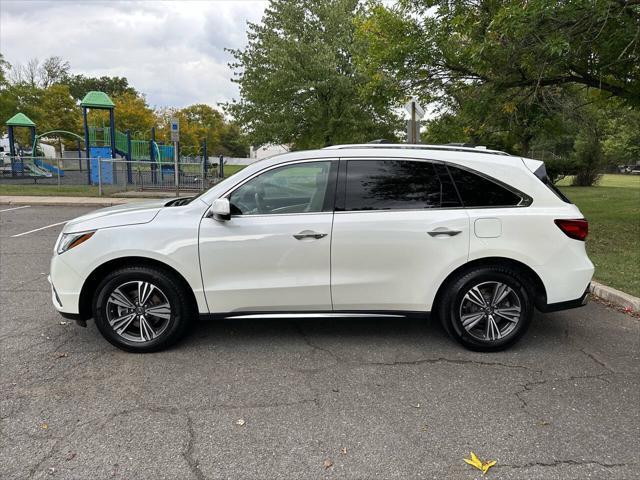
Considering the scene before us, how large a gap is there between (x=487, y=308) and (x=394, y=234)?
1.01 m

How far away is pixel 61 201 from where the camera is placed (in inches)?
612

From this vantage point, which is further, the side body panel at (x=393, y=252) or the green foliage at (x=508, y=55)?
the green foliage at (x=508, y=55)

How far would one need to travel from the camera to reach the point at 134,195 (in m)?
17.5

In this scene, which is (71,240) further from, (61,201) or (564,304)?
(61,201)

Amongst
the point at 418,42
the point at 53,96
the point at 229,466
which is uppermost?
Answer: the point at 53,96

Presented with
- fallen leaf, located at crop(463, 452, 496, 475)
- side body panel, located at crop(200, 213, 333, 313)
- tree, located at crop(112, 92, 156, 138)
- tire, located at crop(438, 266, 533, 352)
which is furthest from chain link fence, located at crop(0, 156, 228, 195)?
tree, located at crop(112, 92, 156, 138)

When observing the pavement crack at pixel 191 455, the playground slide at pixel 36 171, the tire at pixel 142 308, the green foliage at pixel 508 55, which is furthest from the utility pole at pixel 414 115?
the playground slide at pixel 36 171

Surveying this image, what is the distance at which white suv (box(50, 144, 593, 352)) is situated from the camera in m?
3.72

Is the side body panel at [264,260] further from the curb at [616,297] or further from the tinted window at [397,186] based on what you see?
the curb at [616,297]

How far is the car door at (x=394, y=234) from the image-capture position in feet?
12.3

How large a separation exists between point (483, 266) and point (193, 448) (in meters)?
2.58

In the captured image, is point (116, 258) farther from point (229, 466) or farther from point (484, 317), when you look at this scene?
point (484, 317)

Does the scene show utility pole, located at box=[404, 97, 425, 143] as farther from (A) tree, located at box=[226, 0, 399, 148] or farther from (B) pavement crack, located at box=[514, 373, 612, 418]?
(A) tree, located at box=[226, 0, 399, 148]

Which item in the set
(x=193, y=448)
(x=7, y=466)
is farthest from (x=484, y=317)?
(x=7, y=466)
